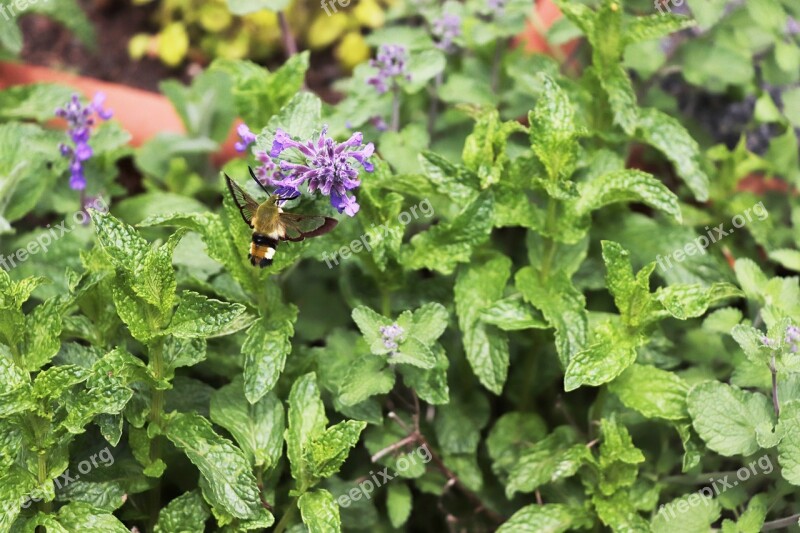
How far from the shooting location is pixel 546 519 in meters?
1.30

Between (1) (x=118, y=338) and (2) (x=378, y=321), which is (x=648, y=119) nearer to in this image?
(2) (x=378, y=321)

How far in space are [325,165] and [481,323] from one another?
40cm

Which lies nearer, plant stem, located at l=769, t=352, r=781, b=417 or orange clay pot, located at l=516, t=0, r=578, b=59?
plant stem, located at l=769, t=352, r=781, b=417

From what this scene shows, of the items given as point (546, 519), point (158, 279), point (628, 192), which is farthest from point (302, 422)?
point (628, 192)

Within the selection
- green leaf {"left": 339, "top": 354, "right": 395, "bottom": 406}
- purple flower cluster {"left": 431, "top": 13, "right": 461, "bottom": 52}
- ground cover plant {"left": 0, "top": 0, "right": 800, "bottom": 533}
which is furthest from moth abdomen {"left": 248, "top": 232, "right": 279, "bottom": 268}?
purple flower cluster {"left": 431, "top": 13, "right": 461, "bottom": 52}

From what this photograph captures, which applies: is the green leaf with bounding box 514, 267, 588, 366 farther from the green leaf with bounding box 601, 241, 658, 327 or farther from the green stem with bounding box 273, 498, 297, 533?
the green stem with bounding box 273, 498, 297, 533

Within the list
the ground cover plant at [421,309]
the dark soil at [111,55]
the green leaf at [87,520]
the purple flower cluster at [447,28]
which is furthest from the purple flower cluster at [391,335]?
the dark soil at [111,55]

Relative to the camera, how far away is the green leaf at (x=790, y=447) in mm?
1132

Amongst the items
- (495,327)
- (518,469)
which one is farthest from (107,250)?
(518,469)

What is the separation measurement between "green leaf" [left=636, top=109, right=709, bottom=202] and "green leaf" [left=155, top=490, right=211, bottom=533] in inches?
37.6

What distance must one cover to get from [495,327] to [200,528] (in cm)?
54

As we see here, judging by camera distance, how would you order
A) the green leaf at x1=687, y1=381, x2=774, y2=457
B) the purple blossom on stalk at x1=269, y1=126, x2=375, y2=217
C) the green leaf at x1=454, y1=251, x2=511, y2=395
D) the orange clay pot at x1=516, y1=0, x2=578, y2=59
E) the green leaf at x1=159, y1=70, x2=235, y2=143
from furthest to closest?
the orange clay pot at x1=516, y1=0, x2=578, y2=59 → the green leaf at x1=159, y1=70, x2=235, y2=143 → the green leaf at x1=454, y1=251, x2=511, y2=395 → the green leaf at x1=687, y1=381, x2=774, y2=457 → the purple blossom on stalk at x1=269, y1=126, x2=375, y2=217

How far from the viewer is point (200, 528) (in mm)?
1179

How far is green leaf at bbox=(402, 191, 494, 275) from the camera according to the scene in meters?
1.32
